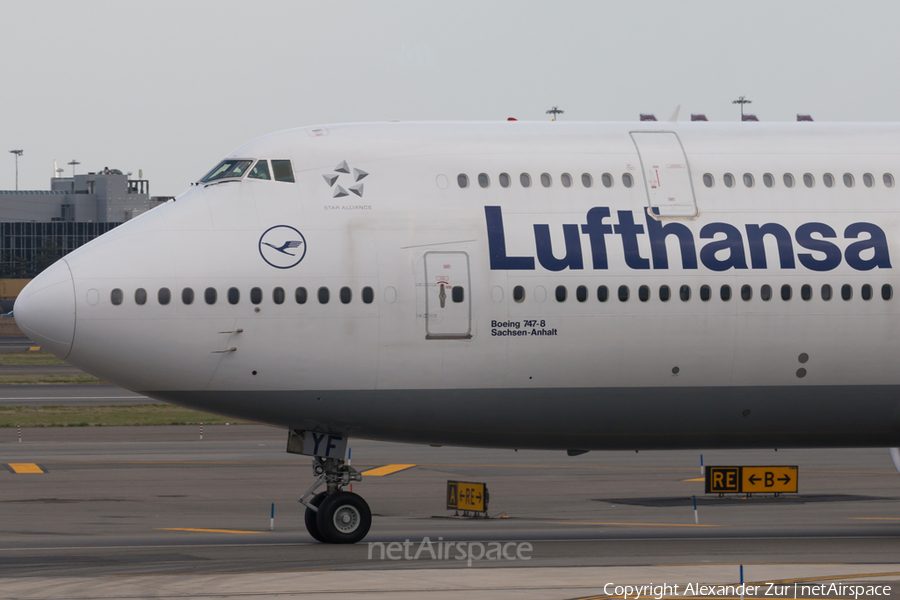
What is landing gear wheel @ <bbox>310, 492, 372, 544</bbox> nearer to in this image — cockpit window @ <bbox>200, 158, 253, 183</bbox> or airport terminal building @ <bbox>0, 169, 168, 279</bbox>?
cockpit window @ <bbox>200, 158, 253, 183</bbox>

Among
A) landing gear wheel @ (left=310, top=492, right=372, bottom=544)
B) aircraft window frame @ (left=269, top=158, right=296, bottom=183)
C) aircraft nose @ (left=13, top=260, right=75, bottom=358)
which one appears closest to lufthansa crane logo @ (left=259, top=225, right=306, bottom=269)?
aircraft window frame @ (left=269, top=158, right=296, bottom=183)

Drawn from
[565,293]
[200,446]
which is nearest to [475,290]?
[565,293]

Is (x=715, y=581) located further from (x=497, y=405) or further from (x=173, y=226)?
(x=173, y=226)

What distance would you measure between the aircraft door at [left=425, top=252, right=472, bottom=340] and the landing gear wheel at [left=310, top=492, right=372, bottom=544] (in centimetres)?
341

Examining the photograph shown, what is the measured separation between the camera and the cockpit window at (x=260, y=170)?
66.7 ft

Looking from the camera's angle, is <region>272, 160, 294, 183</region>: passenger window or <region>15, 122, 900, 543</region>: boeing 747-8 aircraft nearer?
<region>15, 122, 900, 543</region>: boeing 747-8 aircraft

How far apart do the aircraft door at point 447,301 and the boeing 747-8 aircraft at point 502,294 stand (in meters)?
0.04

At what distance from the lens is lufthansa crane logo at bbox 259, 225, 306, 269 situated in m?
19.6

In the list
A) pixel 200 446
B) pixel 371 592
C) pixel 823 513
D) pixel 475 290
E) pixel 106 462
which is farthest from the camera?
pixel 200 446

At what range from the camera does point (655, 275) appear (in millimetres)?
20141

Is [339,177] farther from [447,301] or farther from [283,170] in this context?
[447,301]

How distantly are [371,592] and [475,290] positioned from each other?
5.66 m

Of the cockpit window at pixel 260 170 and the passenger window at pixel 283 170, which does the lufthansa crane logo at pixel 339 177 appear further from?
the cockpit window at pixel 260 170

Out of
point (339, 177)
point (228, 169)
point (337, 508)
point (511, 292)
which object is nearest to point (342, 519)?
point (337, 508)
